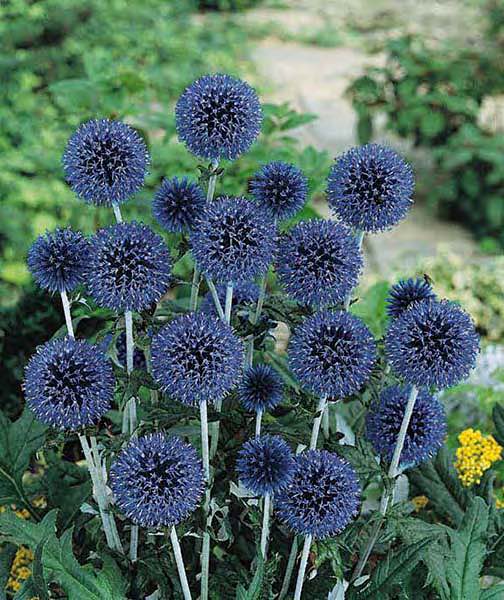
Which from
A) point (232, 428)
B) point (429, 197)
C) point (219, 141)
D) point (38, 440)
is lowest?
point (429, 197)

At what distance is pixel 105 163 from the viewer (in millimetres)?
1373

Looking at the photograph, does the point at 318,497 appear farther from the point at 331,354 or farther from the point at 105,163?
the point at 105,163

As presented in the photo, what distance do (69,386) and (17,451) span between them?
19.2 inches

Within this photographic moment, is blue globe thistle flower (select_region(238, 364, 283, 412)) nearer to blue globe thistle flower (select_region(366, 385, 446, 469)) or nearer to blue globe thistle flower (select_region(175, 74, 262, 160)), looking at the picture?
blue globe thistle flower (select_region(366, 385, 446, 469))

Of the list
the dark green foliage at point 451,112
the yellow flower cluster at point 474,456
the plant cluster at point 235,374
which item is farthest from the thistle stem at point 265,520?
the dark green foliage at point 451,112

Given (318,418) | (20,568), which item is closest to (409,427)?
(318,418)

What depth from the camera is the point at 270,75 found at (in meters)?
6.81

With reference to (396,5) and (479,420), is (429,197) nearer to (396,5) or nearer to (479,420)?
(479,420)

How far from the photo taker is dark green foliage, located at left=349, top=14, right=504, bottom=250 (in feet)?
15.1

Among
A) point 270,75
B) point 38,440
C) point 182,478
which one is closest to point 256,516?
point 182,478

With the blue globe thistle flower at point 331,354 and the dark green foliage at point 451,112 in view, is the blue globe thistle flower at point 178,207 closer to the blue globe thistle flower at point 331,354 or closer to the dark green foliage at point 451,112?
the blue globe thistle flower at point 331,354

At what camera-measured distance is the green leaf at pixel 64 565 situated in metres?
1.41

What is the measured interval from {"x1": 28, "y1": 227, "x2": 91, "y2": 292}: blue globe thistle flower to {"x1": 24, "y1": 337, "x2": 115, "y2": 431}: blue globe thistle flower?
0.34ft

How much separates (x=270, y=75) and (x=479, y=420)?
4.88 m
